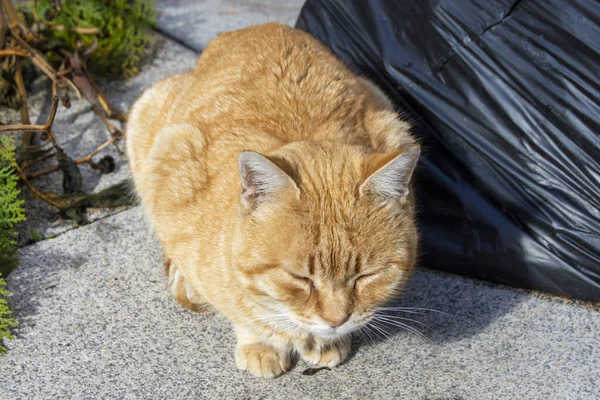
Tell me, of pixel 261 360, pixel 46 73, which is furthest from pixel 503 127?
pixel 46 73

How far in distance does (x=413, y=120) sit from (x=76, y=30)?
2.47 meters

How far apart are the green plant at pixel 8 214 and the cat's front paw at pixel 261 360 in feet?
4.30

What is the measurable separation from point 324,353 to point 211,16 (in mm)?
3539

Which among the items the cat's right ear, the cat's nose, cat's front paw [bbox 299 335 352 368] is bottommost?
cat's front paw [bbox 299 335 352 368]

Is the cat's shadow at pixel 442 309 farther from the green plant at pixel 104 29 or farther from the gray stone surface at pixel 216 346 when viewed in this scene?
the green plant at pixel 104 29

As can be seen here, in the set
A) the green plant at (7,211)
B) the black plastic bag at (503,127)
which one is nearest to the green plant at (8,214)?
the green plant at (7,211)

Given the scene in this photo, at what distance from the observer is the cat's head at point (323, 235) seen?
246cm

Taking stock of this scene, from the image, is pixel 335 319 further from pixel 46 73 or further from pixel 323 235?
pixel 46 73

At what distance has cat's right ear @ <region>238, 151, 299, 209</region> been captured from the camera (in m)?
2.30

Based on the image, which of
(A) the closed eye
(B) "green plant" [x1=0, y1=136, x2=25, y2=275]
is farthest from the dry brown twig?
(A) the closed eye

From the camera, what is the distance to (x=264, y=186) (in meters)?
2.44

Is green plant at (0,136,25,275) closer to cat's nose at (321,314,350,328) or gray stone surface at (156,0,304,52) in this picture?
cat's nose at (321,314,350,328)

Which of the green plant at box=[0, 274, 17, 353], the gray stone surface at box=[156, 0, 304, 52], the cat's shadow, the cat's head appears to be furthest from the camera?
the gray stone surface at box=[156, 0, 304, 52]

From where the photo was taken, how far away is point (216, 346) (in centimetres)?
310
